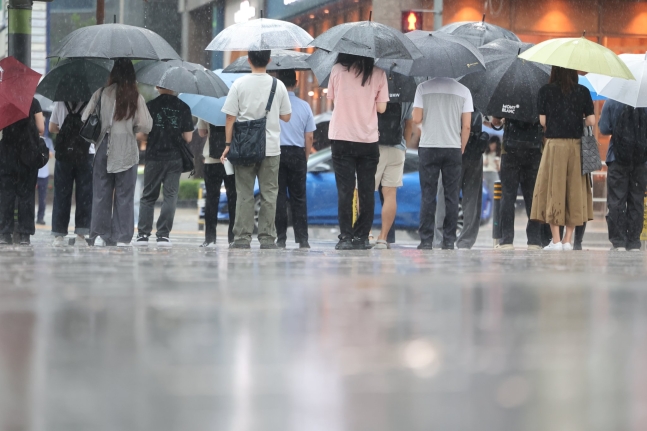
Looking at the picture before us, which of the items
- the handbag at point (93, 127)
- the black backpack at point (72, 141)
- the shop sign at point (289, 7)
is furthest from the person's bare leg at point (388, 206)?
the shop sign at point (289, 7)

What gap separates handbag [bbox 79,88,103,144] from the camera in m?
10.6

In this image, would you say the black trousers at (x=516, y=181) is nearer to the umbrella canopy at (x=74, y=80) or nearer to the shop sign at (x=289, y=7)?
the umbrella canopy at (x=74, y=80)

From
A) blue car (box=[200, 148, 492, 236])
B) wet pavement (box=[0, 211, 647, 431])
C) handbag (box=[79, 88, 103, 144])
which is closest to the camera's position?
wet pavement (box=[0, 211, 647, 431])

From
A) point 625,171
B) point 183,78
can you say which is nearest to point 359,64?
point 183,78

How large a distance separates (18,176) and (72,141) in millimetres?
619

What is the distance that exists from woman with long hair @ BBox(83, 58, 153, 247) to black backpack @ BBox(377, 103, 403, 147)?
215 centimetres

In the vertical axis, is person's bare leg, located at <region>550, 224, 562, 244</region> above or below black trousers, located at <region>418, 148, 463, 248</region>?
below

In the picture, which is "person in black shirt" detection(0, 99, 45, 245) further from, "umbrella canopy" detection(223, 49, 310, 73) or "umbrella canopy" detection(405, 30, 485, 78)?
"umbrella canopy" detection(405, 30, 485, 78)

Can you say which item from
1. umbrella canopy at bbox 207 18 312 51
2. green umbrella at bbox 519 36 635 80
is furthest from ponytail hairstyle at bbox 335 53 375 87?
green umbrella at bbox 519 36 635 80

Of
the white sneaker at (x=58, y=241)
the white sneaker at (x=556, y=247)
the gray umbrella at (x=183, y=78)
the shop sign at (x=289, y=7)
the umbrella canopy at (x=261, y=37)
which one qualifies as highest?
the shop sign at (x=289, y=7)

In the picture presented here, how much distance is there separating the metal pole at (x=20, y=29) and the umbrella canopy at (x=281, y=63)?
6.52 feet

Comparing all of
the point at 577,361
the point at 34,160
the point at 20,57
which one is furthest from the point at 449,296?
the point at 20,57

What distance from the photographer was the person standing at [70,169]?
11.1 meters

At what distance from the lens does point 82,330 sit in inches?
179
